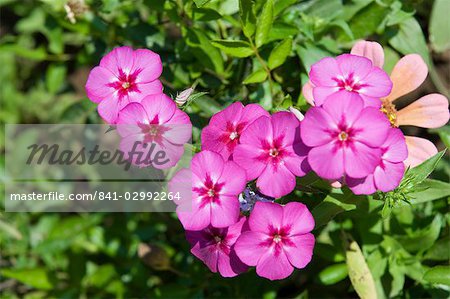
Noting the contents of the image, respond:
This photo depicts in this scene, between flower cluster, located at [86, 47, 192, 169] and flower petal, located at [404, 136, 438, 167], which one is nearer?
flower cluster, located at [86, 47, 192, 169]

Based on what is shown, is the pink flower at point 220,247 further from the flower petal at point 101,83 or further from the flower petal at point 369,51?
the flower petal at point 369,51

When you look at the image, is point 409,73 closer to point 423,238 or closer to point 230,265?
point 423,238

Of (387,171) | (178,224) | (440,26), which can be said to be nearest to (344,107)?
(387,171)

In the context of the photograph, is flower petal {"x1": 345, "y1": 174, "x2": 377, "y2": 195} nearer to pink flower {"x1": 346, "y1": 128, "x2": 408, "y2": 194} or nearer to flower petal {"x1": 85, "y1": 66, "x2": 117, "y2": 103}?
pink flower {"x1": 346, "y1": 128, "x2": 408, "y2": 194}

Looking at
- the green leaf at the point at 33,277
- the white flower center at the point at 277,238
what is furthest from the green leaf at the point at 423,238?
the green leaf at the point at 33,277

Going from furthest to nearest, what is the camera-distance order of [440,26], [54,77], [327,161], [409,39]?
1. [54,77]
2. [440,26]
3. [409,39]
4. [327,161]

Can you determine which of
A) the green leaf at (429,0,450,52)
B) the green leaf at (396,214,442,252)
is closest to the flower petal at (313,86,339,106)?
the green leaf at (396,214,442,252)

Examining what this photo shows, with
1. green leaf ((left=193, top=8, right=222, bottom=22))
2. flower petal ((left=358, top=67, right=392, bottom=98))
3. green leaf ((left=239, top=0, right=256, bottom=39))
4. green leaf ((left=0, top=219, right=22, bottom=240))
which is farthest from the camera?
green leaf ((left=0, top=219, right=22, bottom=240))

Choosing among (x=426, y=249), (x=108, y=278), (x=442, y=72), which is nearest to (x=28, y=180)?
(x=108, y=278)
